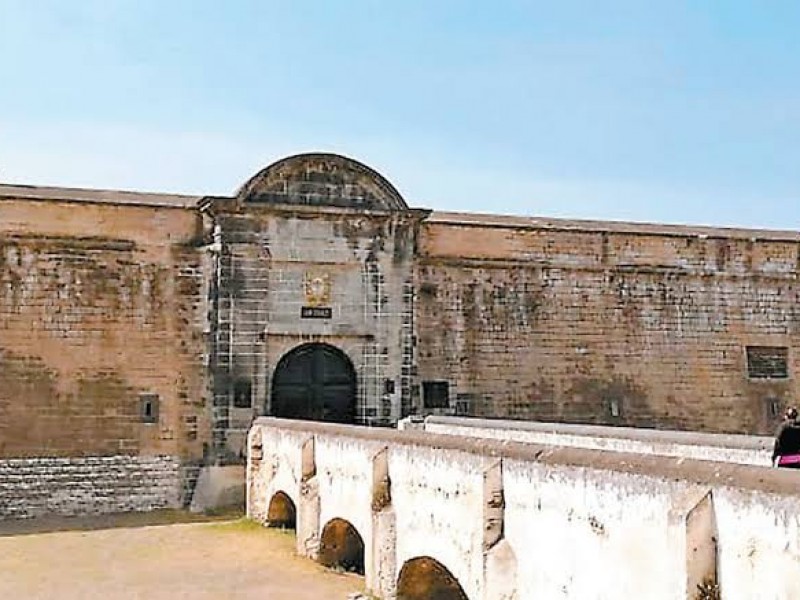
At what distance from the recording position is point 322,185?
18.1 meters

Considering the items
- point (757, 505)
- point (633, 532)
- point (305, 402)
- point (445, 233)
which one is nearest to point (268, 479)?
point (305, 402)

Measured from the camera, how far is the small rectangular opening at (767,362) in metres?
20.8

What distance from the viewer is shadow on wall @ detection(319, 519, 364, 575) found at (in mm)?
13094

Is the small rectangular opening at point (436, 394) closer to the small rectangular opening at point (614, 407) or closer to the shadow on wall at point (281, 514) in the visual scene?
the small rectangular opening at point (614, 407)

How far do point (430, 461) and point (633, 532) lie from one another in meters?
3.43

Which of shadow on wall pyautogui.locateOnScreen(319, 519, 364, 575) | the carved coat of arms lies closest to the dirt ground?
shadow on wall pyautogui.locateOnScreen(319, 519, 364, 575)

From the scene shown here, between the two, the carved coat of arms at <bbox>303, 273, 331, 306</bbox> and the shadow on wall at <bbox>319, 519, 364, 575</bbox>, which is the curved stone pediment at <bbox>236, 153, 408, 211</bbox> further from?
the shadow on wall at <bbox>319, 519, 364, 575</bbox>

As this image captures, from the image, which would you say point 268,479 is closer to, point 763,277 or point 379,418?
point 379,418

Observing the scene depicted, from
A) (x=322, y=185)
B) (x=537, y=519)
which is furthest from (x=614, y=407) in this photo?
(x=537, y=519)

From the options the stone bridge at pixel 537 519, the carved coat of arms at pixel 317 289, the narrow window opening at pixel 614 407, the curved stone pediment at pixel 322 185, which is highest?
the curved stone pediment at pixel 322 185

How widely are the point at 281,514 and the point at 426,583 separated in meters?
5.65

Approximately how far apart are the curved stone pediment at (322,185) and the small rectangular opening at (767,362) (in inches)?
285

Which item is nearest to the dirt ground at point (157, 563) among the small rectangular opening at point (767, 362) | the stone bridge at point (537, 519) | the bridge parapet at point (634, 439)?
the stone bridge at point (537, 519)

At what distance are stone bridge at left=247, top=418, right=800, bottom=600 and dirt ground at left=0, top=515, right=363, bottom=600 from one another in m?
0.75
